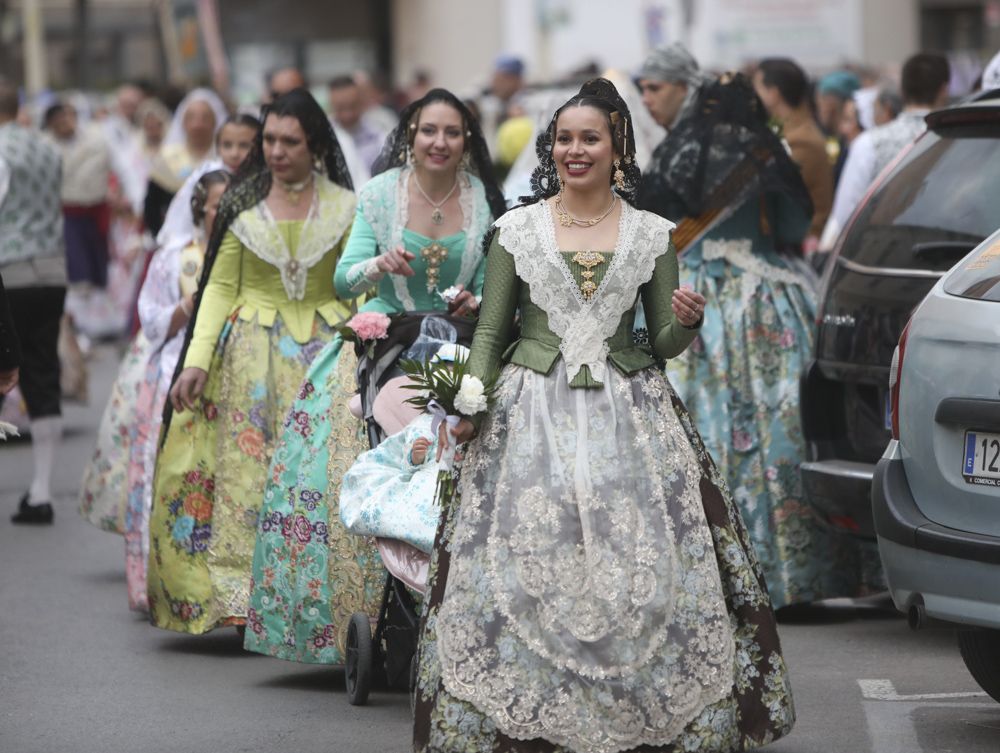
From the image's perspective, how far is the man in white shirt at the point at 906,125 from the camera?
1075 centimetres

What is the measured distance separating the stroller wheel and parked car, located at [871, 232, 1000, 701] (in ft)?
5.57

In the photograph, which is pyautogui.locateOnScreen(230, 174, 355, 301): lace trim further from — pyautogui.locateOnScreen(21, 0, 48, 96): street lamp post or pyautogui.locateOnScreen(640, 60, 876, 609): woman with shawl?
pyautogui.locateOnScreen(21, 0, 48, 96): street lamp post

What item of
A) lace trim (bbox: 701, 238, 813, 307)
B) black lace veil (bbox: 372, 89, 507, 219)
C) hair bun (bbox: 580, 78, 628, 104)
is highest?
hair bun (bbox: 580, 78, 628, 104)

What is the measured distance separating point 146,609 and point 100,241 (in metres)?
10.6

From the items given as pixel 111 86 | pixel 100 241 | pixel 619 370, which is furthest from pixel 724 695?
pixel 111 86

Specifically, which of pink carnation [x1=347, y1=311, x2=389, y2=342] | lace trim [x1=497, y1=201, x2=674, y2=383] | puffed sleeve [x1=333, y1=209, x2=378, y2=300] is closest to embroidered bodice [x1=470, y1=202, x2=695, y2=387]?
lace trim [x1=497, y1=201, x2=674, y2=383]

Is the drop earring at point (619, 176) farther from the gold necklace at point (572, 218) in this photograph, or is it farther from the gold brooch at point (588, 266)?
the gold brooch at point (588, 266)

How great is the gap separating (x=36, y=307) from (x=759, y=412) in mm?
4692

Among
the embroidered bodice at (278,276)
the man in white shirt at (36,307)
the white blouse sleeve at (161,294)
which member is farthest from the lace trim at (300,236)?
the man in white shirt at (36,307)

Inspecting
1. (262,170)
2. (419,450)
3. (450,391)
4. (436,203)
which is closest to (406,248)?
(436,203)

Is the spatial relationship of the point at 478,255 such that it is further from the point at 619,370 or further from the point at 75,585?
the point at 75,585

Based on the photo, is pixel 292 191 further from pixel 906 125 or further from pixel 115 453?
pixel 906 125

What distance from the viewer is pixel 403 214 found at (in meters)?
7.39

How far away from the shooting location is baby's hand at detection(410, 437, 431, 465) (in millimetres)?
6645
